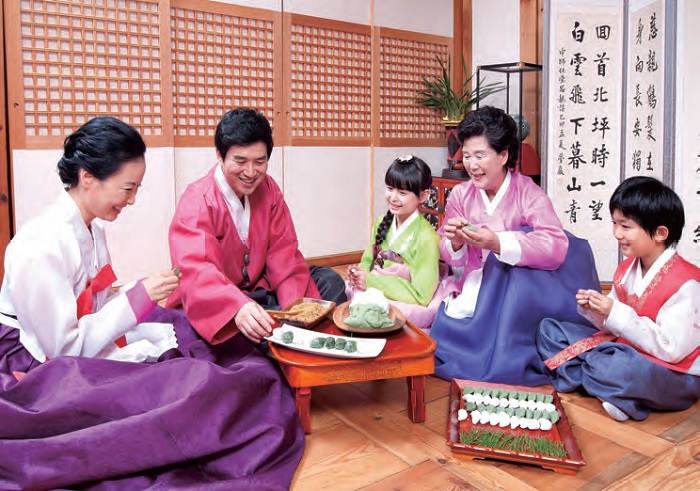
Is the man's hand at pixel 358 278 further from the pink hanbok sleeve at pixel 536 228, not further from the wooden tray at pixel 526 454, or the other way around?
the wooden tray at pixel 526 454

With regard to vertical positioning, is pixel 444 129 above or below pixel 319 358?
above

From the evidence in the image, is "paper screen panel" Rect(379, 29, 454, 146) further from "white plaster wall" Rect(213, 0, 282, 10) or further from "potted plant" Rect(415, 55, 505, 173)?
"white plaster wall" Rect(213, 0, 282, 10)

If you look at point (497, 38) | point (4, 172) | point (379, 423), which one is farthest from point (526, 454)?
point (497, 38)

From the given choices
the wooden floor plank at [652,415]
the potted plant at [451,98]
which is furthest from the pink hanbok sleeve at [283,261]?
the potted plant at [451,98]

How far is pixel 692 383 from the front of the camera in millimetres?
2312

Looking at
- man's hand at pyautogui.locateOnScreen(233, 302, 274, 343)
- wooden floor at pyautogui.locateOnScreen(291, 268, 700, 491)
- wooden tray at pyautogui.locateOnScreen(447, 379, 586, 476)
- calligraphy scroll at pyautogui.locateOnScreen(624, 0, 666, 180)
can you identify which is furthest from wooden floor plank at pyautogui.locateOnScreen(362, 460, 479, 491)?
calligraphy scroll at pyautogui.locateOnScreen(624, 0, 666, 180)

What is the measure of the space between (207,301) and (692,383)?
187 centimetres

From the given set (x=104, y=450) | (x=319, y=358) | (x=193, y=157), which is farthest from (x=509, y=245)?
(x=193, y=157)

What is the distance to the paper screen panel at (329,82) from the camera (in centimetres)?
492

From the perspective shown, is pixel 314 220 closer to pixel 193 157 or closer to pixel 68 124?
pixel 193 157

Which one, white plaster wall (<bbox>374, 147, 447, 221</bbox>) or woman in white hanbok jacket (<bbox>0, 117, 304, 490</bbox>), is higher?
white plaster wall (<bbox>374, 147, 447, 221</bbox>)

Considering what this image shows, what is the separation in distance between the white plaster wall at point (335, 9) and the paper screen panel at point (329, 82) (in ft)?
0.17

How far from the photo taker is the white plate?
202cm

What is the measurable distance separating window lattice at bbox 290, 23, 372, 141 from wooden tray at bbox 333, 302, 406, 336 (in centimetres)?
285
